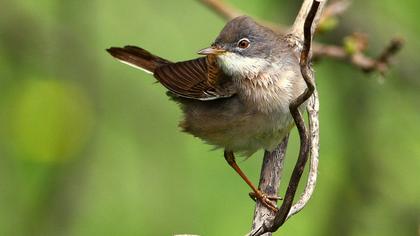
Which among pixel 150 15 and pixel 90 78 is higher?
pixel 150 15

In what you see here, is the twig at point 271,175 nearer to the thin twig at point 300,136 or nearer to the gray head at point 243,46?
the thin twig at point 300,136

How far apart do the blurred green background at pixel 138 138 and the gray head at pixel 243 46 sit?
98 cm

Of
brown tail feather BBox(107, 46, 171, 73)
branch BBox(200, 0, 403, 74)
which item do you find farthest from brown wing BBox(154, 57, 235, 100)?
branch BBox(200, 0, 403, 74)

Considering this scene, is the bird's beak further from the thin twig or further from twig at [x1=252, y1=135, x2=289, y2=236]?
the thin twig

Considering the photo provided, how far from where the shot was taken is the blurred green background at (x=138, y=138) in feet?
21.2

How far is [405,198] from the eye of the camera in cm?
652

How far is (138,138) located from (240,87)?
134 centimetres

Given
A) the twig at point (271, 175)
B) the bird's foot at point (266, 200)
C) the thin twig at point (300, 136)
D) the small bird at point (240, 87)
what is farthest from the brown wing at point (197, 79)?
the thin twig at point (300, 136)

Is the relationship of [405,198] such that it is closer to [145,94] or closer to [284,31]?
[284,31]

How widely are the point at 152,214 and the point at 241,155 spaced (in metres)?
1.25

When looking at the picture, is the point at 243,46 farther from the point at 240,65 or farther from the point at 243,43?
the point at 240,65

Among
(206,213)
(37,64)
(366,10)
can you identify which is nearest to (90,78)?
(37,64)

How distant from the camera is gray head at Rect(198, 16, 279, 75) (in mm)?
5730

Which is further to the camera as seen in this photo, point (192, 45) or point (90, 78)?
point (192, 45)
